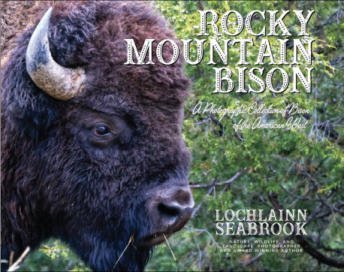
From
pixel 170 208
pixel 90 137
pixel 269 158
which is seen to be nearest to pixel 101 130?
pixel 90 137

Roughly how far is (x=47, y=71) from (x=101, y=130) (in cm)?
58

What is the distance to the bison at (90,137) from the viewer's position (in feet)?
14.2

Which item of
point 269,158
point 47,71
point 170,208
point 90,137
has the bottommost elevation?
point 269,158

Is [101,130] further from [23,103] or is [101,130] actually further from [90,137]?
[23,103]

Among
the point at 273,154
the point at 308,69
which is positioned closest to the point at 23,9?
the point at 308,69

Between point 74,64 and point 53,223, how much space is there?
127 centimetres

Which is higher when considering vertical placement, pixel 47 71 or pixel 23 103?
pixel 47 71

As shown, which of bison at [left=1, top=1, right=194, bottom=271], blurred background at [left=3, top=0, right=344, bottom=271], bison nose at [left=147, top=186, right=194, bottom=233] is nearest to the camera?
bison nose at [left=147, top=186, right=194, bottom=233]

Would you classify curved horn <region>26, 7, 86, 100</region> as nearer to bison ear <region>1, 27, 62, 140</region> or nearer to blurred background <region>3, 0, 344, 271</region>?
bison ear <region>1, 27, 62, 140</region>

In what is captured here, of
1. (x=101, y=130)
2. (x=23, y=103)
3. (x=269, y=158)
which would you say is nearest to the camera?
(x=23, y=103)

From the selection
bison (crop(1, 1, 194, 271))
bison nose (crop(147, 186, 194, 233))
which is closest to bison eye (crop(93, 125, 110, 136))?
bison (crop(1, 1, 194, 271))

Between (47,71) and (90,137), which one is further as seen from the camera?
(90,137)

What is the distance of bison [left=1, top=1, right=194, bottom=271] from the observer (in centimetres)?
432

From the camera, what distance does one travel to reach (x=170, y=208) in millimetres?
4176
